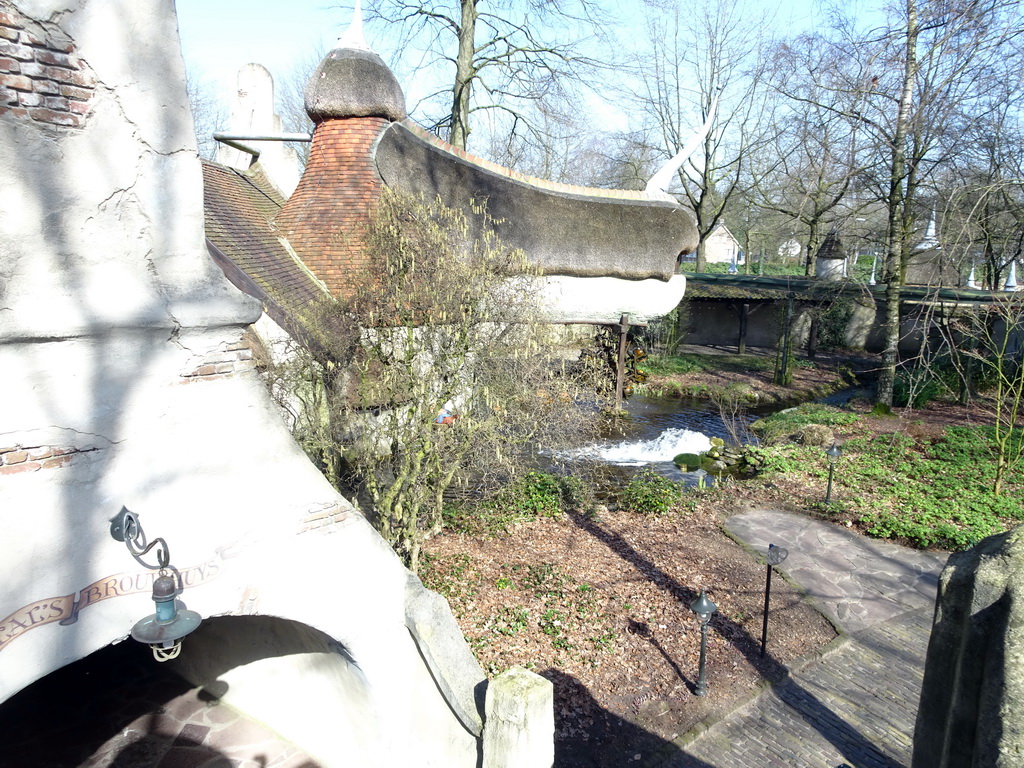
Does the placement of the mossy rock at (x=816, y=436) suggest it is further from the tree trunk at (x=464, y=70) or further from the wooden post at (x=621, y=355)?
the tree trunk at (x=464, y=70)

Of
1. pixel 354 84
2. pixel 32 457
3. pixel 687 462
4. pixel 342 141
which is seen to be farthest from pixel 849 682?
pixel 354 84

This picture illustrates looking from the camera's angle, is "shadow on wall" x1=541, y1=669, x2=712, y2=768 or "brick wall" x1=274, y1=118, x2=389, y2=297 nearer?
"shadow on wall" x1=541, y1=669, x2=712, y2=768

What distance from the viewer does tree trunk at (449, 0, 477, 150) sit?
1653cm

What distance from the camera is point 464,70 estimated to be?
1659 cm

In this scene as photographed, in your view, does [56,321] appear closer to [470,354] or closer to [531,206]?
[470,354]

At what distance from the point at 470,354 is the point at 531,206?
20.3ft

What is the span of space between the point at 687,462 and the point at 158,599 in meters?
10.9

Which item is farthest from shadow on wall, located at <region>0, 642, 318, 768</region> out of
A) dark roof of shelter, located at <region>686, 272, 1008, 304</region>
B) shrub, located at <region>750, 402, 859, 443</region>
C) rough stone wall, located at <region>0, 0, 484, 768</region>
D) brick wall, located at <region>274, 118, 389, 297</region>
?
dark roof of shelter, located at <region>686, 272, 1008, 304</region>

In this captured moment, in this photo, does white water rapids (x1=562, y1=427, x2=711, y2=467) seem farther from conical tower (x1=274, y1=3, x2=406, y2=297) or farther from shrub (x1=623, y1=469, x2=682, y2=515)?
conical tower (x1=274, y1=3, x2=406, y2=297)

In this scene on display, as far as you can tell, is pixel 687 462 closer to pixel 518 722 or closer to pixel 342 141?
pixel 342 141

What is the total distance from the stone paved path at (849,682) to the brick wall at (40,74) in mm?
5411

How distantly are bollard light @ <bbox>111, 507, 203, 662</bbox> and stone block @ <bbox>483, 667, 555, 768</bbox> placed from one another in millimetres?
1685

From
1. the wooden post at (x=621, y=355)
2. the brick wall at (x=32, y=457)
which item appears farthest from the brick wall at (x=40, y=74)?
the wooden post at (x=621, y=355)

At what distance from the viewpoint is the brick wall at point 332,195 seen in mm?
10031
